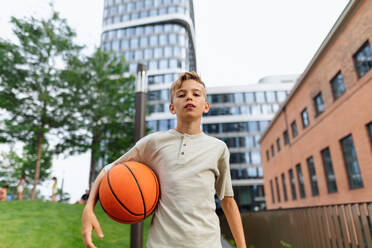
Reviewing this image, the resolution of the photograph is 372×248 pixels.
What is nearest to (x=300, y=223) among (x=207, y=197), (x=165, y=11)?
(x=207, y=197)

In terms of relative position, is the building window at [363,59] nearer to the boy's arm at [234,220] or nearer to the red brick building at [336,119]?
the red brick building at [336,119]

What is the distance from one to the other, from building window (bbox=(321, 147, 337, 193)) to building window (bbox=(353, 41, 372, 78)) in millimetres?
6047

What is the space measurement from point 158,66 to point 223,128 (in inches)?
681

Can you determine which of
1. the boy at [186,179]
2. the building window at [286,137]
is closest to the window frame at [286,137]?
the building window at [286,137]

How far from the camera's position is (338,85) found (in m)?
15.6

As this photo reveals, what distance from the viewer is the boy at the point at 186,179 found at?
5.30 ft

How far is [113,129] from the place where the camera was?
1869 centimetres

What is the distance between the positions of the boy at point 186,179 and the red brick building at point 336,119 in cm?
1322

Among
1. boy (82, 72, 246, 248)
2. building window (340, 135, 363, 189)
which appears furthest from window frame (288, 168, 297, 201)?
boy (82, 72, 246, 248)

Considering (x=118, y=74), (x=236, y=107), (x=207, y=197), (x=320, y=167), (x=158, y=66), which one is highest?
(x=158, y=66)

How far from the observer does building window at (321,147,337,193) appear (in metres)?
16.7

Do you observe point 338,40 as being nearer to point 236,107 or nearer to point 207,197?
point 207,197

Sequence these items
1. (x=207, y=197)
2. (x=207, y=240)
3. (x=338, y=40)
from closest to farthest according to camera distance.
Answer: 1. (x=207, y=240)
2. (x=207, y=197)
3. (x=338, y=40)

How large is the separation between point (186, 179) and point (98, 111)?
17523 mm
